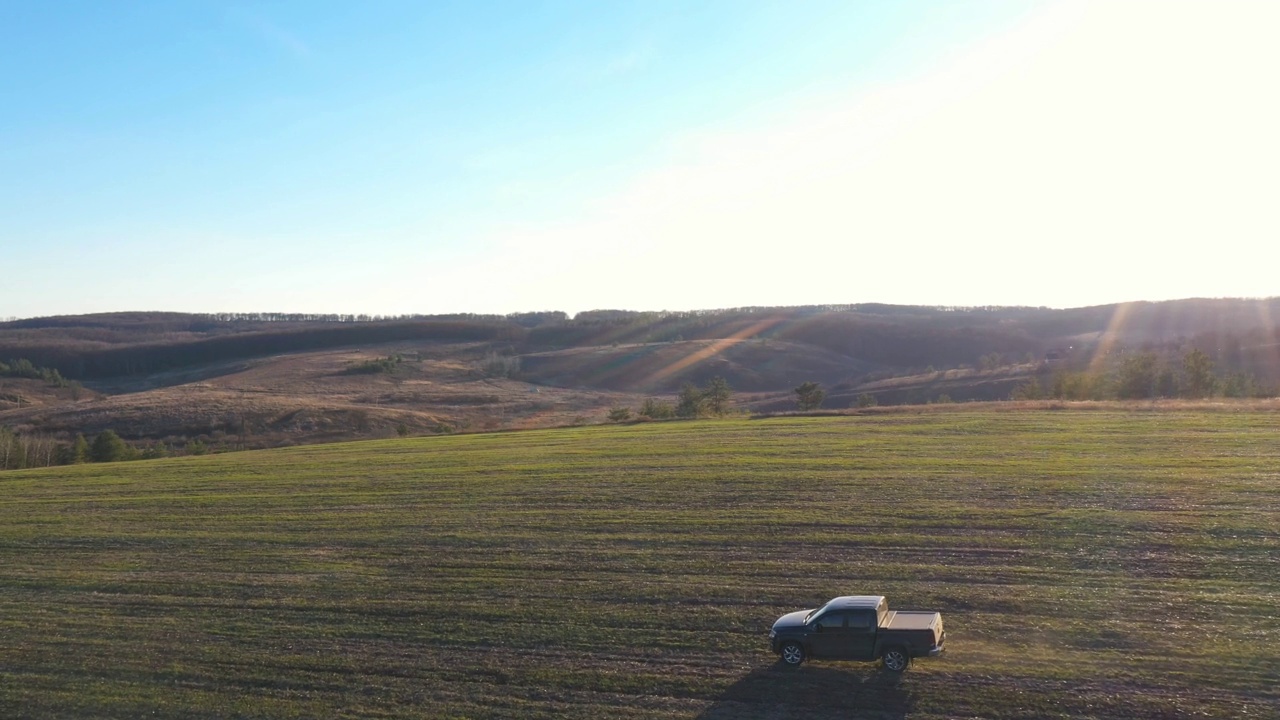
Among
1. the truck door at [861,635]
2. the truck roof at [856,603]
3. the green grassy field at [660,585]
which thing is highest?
the truck roof at [856,603]

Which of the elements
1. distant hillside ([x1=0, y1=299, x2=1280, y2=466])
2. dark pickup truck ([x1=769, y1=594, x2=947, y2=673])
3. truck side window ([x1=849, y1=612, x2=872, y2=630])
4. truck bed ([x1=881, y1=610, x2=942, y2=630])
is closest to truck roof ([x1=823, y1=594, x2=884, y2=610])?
dark pickup truck ([x1=769, y1=594, x2=947, y2=673])

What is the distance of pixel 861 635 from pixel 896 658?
690 mm

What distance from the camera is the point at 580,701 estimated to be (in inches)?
582

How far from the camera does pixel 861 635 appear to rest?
14.9 metres

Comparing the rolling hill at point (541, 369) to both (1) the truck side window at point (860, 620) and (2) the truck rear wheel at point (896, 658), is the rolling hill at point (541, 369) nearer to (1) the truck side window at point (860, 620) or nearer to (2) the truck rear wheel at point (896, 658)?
(1) the truck side window at point (860, 620)

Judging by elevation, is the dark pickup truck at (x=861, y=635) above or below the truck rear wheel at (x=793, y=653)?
above

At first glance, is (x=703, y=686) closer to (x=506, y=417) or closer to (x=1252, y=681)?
(x=1252, y=681)

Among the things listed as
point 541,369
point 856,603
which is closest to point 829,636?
point 856,603

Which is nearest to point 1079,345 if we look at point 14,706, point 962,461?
point 962,461

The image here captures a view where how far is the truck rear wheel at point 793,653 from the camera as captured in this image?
15.4 m

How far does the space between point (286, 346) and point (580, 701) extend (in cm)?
19272

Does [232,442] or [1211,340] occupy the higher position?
[1211,340]

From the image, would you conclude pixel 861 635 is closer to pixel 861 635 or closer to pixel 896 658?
pixel 861 635

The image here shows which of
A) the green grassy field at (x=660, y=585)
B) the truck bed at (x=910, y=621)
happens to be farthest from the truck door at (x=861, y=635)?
the green grassy field at (x=660, y=585)
